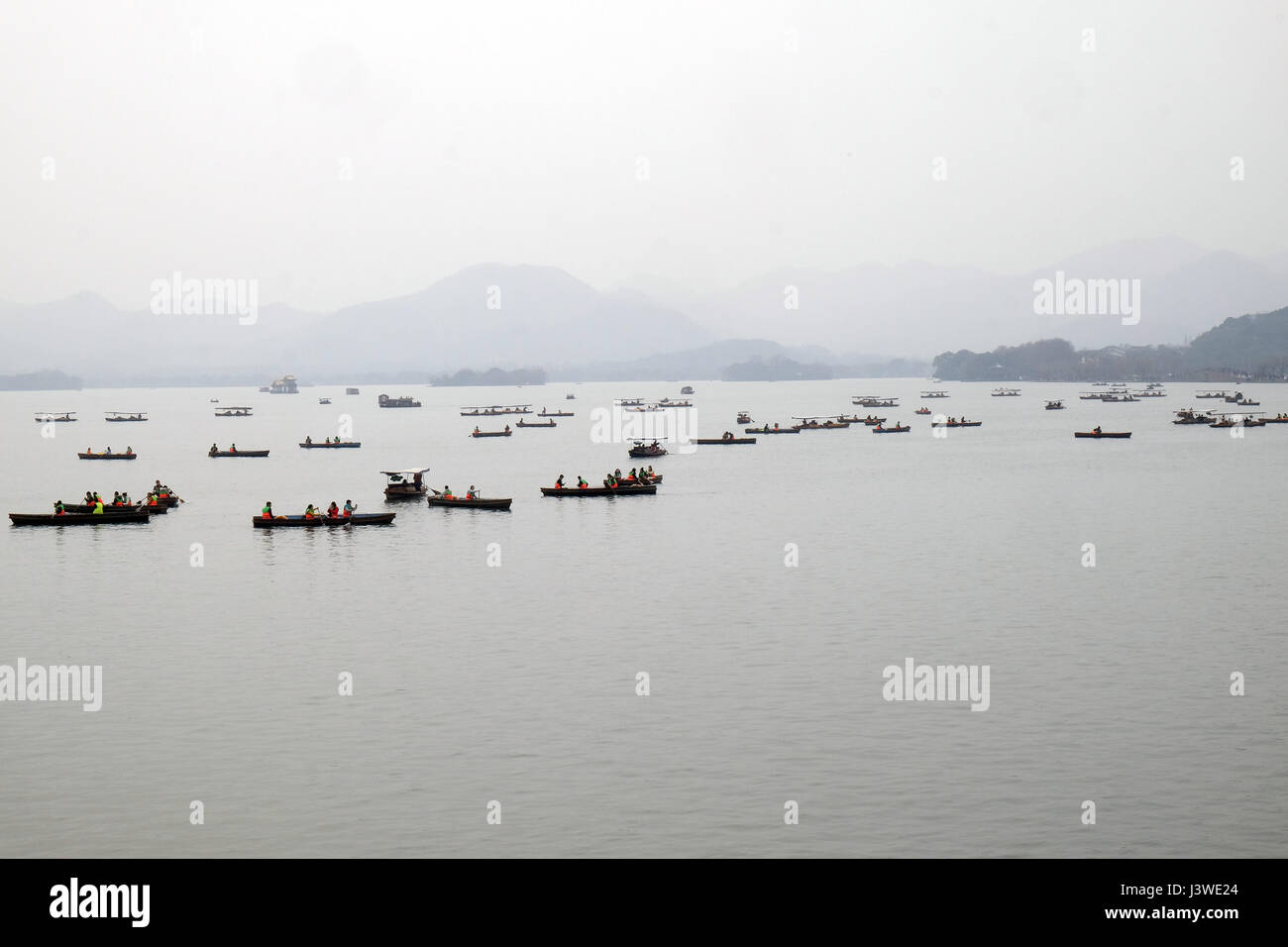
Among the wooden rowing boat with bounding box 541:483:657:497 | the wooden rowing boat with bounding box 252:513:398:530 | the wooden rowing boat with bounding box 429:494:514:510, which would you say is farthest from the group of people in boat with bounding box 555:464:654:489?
the wooden rowing boat with bounding box 252:513:398:530

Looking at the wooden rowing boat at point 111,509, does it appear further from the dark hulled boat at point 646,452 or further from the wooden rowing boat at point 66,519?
the dark hulled boat at point 646,452

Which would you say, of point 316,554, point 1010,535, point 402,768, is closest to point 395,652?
point 402,768

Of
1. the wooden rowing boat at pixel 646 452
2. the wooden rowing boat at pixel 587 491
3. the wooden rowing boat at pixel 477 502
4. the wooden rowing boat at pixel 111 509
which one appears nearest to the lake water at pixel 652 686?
the wooden rowing boat at pixel 477 502

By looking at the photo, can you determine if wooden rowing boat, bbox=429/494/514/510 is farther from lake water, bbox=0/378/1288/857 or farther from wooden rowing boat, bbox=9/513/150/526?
wooden rowing boat, bbox=9/513/150/526

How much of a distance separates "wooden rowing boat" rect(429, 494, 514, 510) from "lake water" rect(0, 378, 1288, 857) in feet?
5.31

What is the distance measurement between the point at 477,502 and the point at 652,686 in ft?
167

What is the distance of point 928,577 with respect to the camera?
58344mm

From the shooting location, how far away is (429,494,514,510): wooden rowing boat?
86562mm

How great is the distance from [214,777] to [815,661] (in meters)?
19.2

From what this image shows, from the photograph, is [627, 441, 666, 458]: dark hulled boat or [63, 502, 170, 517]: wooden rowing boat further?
[627, 441, 666, 458]: dark hulled boat

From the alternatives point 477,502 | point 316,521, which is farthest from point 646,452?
point 316,521

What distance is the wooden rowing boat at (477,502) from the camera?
8656cm

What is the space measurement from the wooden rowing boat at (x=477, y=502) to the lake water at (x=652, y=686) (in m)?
1.62
